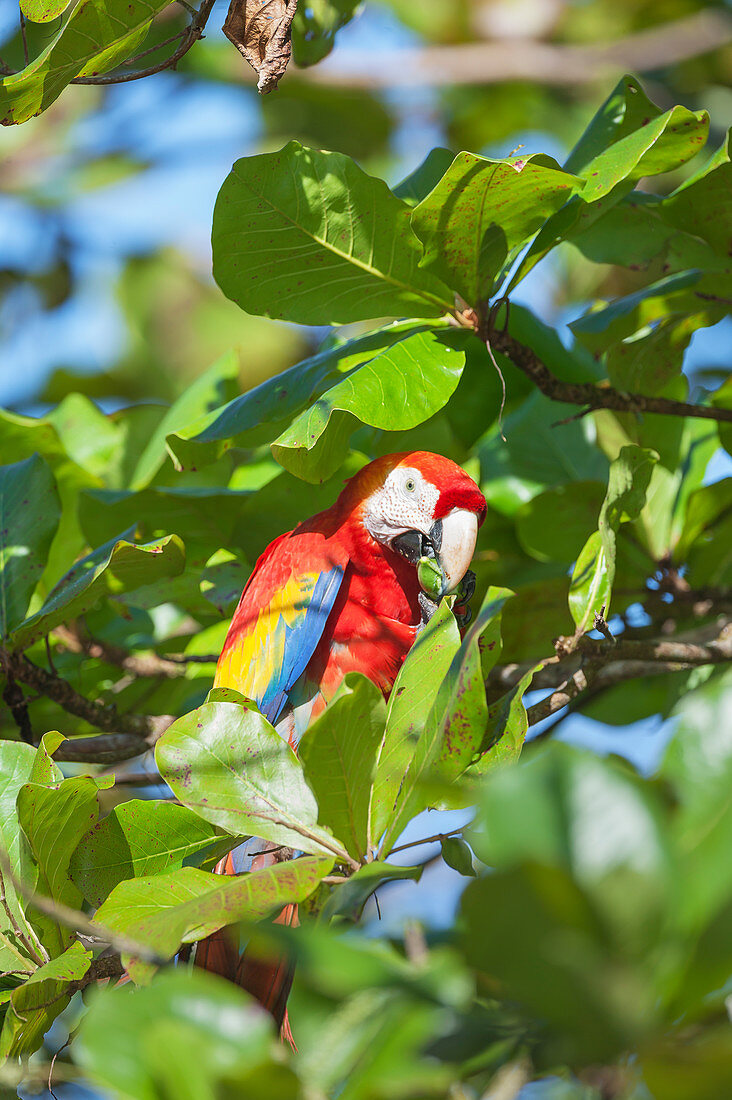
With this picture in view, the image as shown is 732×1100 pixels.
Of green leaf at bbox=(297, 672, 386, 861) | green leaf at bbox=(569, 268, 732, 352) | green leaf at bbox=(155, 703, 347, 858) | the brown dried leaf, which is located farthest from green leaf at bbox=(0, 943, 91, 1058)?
green leaf at bbox=(569, 268, 732, 352)

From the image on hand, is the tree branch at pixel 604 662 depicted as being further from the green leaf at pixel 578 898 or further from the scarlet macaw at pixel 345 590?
the green leaf at pixel 578 898

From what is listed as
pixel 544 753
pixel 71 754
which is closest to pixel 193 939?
pixel 544 753

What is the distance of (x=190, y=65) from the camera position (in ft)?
13.3

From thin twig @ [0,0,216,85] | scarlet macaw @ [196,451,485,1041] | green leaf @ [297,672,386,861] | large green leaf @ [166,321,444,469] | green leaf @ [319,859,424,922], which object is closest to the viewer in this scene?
green leaf @ [319,859,424,922]

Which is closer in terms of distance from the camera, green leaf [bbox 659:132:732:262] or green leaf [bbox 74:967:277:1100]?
Result: green leaf [bbox 74:967:277:1100]

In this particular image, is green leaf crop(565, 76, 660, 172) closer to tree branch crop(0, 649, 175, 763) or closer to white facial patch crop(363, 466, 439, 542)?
white facial patch crop(363, 466, 439, 542)

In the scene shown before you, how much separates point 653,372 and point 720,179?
34cm

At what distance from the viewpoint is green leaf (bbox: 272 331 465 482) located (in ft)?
3.85

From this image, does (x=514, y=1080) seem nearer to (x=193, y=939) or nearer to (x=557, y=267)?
(x=193, y=939)

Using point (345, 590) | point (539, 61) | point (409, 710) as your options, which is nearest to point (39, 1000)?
point (409, 710)

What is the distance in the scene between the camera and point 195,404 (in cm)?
182

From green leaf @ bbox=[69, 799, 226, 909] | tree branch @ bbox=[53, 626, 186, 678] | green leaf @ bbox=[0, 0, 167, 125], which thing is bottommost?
tree branch @ bbox=[53, 626, 186, 678]

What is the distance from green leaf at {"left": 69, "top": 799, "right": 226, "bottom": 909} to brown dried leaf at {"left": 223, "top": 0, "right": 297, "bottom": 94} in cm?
96

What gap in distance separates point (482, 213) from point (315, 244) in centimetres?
25
